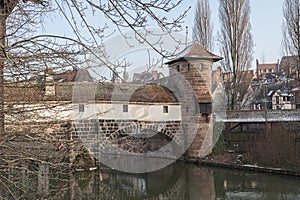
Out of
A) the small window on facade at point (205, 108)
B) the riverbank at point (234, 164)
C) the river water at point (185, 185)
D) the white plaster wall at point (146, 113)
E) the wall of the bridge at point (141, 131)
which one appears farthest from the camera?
the small window on facade at point (205, 108)

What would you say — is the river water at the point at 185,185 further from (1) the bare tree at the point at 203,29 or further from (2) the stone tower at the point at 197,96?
(1) the bare tree at the point at 203,29

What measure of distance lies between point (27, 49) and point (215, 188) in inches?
344

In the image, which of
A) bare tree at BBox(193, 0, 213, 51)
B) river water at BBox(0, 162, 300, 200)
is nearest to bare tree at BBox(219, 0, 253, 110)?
bare tree at BBox(193, 0, 213, 51)

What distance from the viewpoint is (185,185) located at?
1102 cm

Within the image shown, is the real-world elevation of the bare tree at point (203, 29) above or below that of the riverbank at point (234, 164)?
above

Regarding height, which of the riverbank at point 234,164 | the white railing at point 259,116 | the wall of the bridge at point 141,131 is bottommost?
the riverbank at point 234,164

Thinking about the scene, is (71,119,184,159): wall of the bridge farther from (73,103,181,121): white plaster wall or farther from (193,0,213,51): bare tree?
(193,0,213,51): bare tree

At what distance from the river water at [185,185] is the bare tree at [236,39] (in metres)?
6.39

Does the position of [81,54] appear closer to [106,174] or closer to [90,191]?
[90,191]

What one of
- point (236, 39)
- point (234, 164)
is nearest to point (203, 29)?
point (236, 39)

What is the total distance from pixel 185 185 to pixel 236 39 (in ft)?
30.9

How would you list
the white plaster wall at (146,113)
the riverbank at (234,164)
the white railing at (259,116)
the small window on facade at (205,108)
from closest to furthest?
the riverbank at (234,164) < the white plaster wall at (146,113) < the white railing at (259,116) < the small window on facade at (205,108)

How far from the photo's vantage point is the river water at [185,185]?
9.52 meters

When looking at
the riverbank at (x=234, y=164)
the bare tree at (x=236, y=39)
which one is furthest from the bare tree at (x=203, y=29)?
the riverbank at (x=234, y=164)
